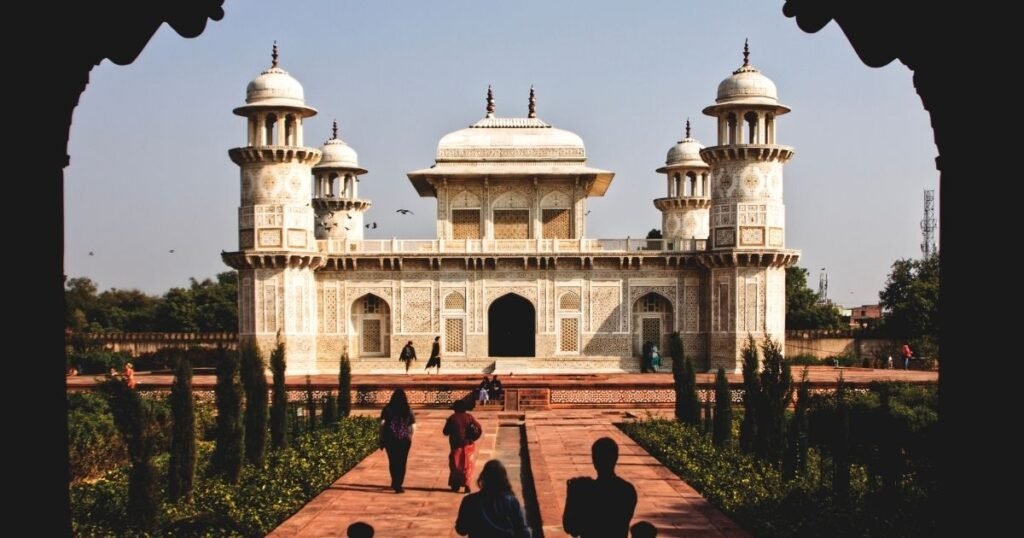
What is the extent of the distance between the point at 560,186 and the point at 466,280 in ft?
13.0

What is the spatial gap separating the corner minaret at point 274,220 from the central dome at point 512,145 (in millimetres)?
4759

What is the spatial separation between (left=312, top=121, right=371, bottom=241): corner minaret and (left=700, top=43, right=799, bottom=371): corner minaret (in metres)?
14.1

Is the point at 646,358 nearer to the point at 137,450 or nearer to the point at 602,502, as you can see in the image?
the point at 137,450

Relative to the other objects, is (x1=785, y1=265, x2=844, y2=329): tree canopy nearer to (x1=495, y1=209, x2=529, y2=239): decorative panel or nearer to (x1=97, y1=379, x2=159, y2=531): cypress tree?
(x1=495, y1=209, x2=529, y2=239): decorative panel

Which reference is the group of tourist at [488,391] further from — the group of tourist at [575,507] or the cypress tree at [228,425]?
the group of tourist at [575,507]

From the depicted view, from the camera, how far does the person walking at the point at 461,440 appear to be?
38.0ft

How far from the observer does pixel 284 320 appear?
102ft

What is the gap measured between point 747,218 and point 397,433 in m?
20.9

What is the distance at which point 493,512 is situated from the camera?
21.2 ft

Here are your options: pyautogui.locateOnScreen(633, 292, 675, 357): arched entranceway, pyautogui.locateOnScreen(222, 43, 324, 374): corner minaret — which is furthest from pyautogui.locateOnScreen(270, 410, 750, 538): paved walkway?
pyautogui.locateOnScreen(633, 292, 675, 357): arched entranceway

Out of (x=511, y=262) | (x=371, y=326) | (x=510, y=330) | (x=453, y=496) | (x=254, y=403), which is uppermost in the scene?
(x=511, y=262)

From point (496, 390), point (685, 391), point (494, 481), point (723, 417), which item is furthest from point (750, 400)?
point (496, 390)
